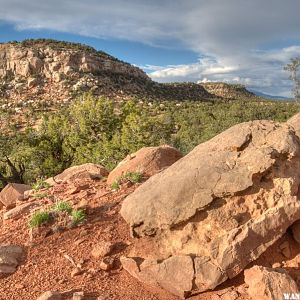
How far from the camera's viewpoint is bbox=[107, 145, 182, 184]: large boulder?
34.0 ft

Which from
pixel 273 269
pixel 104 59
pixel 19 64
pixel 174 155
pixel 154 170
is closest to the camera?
pixel 273 269

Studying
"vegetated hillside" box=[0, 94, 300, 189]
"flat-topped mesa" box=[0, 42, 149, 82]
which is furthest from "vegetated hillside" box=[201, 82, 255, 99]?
"vegetated hillside" box=[0, 94, 300, 189]

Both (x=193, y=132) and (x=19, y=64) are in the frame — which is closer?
(x=193, y=132)

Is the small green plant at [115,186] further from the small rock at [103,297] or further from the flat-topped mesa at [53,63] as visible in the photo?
the flat-topped mesa at [53,63]

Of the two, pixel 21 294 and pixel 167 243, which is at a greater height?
pixel 167 243

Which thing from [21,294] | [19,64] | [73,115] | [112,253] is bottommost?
[21,294]

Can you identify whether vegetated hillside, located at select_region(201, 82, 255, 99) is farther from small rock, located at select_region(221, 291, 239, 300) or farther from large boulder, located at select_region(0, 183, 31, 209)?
small rock, located at select_region(221, 291, 239, 300)

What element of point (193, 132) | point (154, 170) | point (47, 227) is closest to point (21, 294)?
point (47, 227)

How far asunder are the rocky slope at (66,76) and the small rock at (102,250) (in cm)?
6879

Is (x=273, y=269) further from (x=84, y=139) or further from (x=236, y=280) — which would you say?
(x=84, y=139)

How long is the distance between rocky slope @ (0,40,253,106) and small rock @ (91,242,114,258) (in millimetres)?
68793

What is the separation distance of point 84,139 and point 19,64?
2953 inches

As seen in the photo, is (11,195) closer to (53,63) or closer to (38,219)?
(38,219)

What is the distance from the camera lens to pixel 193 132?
4075 cm
